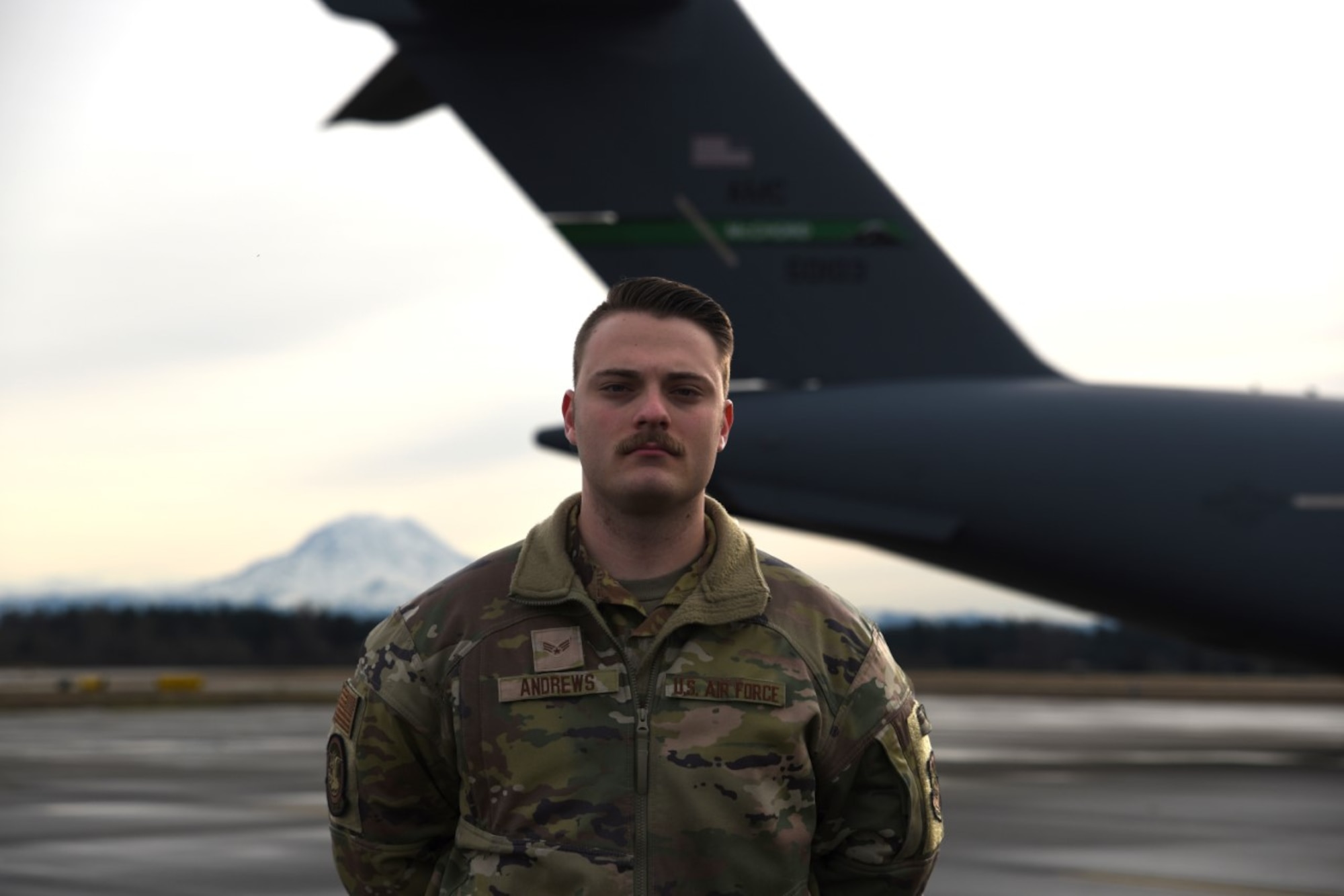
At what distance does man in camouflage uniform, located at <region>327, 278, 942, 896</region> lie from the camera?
277 centimetres

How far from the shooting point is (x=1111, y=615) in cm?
1673

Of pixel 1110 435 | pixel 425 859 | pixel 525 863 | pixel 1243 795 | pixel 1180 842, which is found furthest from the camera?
pixel 1110 435

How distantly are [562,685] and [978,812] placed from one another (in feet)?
35.4

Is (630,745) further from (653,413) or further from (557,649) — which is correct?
(653,413)

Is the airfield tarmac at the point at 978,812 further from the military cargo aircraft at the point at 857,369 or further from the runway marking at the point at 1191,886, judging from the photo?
the military cargo aircraft at the point at 857,369

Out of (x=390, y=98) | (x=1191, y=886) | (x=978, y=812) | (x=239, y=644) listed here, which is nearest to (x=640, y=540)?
(x=1191, y=886)

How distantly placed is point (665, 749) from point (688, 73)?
13.9m

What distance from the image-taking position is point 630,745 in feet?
9.20

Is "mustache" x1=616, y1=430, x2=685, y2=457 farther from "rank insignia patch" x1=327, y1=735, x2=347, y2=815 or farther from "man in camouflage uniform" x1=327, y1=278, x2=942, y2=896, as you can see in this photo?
"rank insignia patch" x1=327, y1=735, x2=347, y2=815

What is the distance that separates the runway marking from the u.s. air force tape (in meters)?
7.06

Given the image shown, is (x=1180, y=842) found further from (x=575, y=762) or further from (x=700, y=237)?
(x=575, y=762)

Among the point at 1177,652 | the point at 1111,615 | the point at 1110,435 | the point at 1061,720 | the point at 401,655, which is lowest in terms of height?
Answer: the point at 1177,652

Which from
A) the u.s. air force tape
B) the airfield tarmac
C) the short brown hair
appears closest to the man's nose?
the short brown hair

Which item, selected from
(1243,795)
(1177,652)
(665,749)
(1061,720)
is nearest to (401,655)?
(665,749)
